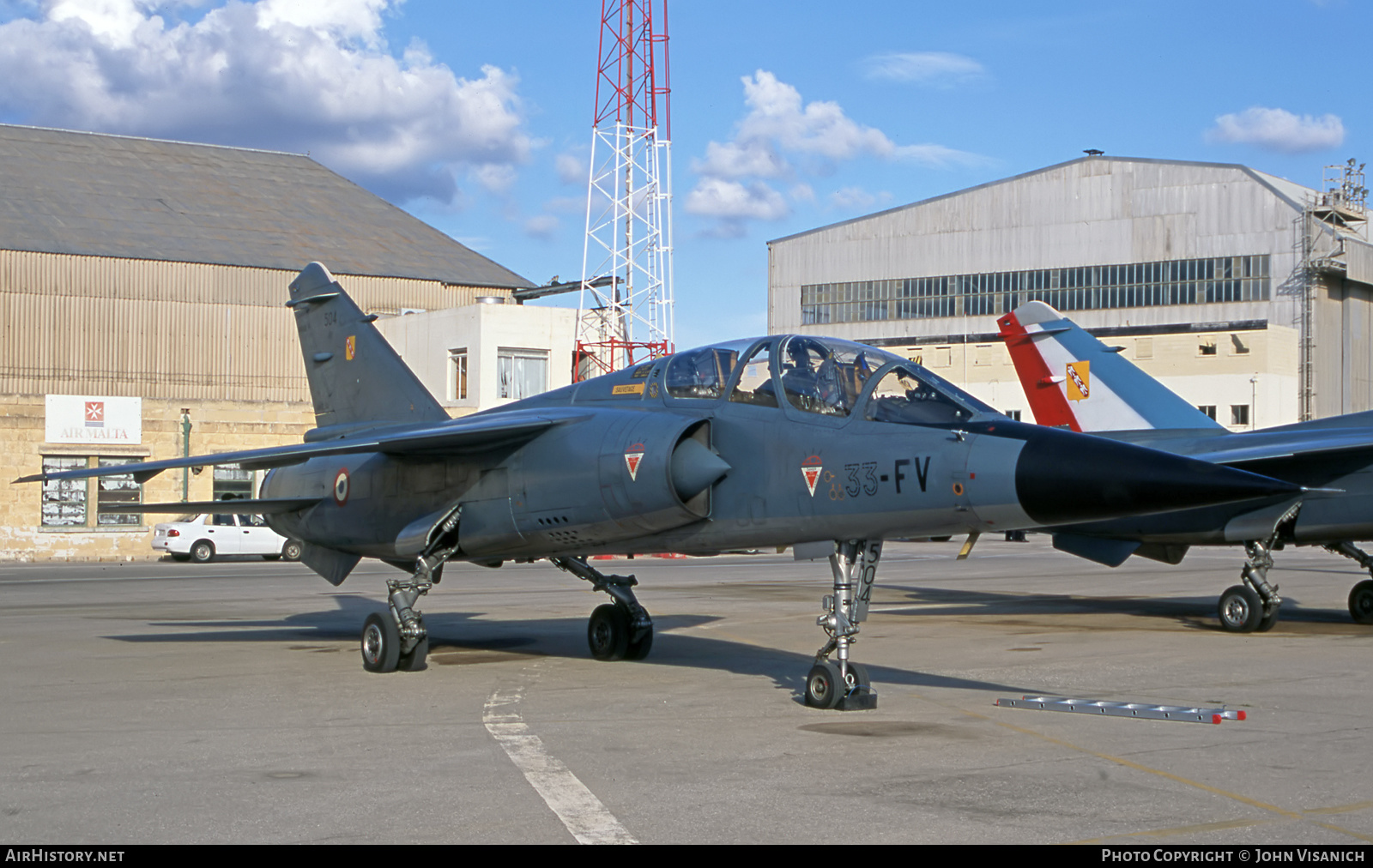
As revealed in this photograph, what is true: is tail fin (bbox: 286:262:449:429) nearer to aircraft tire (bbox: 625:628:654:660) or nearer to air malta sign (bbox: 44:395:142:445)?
aircraft tire (bbox: 625:628:654:660)

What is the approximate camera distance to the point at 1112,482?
8.26 meters

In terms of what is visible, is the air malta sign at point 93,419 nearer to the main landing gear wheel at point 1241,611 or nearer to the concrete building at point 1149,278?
the concrete building at point 1149,278

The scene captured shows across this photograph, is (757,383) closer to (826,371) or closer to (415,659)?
(826,371)

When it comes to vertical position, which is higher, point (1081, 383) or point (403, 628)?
point (1081, 383)

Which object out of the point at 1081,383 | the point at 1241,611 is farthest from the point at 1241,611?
the point at 1081,383

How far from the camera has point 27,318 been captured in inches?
1770

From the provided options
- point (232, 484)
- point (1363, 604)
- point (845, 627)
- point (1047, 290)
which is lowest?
point (1363, 604)

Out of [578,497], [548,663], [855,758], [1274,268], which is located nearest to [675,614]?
[548,663]

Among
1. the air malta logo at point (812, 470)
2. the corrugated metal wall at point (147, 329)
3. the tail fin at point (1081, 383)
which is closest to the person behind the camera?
the air malta logo at point (812, 470)

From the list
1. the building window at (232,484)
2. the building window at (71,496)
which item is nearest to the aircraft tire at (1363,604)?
the building window at (71,496)

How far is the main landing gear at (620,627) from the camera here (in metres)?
13.2

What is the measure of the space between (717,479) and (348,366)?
22.7 feet

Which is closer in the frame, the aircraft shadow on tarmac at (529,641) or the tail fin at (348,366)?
the aircraft shadow on tarmac at (529,641)

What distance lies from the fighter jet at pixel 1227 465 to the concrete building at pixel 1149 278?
1472 inches
